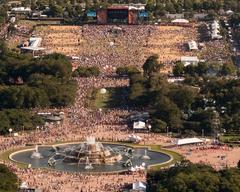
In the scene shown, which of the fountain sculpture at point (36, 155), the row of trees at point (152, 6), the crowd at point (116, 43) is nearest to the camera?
the fountain sculpture at point (36, 155)

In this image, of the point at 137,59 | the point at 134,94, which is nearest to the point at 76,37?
the point at 137,59

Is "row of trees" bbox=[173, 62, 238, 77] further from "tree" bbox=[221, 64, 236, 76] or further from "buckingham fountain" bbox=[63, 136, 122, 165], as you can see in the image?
"buckingham fountain" bbox=[63, 136, 122, 165]

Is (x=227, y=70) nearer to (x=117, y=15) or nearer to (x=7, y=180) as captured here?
(x=117, y=15)

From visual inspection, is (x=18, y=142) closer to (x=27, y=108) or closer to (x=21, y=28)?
(x=27, y=108)

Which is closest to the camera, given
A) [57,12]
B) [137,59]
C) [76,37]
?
[137,59]

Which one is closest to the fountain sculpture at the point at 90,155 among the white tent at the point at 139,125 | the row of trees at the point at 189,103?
the white tent at the point at 139,125

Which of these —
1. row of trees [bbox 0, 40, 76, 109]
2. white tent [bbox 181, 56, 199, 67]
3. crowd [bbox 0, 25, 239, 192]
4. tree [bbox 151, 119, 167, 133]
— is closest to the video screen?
crowd [bbox 0, 25, 239, 192]

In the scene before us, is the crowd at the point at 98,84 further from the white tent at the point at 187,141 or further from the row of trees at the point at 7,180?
the row of trees at the point at 7,180
